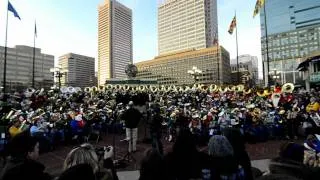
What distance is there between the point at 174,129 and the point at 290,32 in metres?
123

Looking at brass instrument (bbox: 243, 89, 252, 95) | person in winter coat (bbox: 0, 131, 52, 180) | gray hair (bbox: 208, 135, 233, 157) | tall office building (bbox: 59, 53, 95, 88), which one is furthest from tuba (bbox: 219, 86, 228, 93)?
tall office building (bbox: 59, 53, 95, 88)

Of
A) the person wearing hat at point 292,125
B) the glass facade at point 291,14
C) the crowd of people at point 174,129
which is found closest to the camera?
the crowd of people at point 174,129

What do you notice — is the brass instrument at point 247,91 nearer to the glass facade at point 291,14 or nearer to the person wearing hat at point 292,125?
the person wearing hat at point 292,125

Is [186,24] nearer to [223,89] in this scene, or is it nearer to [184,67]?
[184,67]

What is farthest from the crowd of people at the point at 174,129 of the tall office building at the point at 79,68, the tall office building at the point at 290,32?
the tall office building at the point at 79,68

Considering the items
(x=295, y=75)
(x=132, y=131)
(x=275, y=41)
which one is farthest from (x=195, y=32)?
(x=132, y=131)

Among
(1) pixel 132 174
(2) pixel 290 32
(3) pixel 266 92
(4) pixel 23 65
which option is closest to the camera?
(1) pixel 132 174

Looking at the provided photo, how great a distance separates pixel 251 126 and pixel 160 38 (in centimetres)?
17610

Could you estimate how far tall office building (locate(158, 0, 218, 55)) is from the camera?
155m

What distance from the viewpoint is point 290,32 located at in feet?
399

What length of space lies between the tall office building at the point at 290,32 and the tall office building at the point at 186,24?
33307mm

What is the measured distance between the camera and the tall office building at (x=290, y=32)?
4424 inches

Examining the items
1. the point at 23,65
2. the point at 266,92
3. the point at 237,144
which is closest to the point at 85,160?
the point at 237,144

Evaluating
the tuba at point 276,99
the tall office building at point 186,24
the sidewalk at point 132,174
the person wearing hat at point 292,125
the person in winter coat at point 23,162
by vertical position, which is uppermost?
the tall office building at point 186,24
